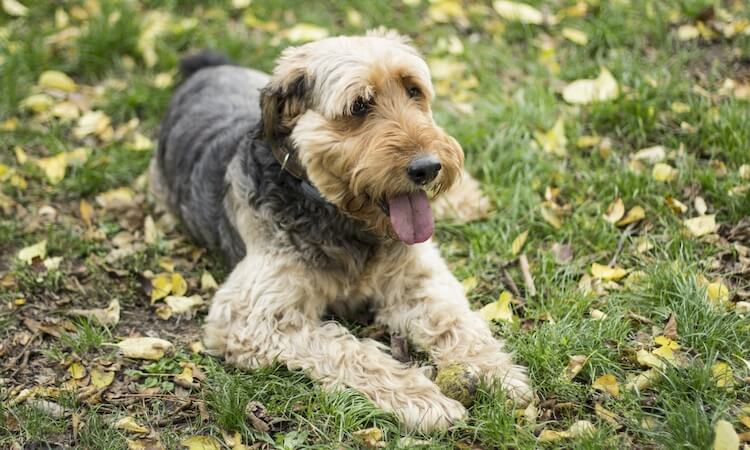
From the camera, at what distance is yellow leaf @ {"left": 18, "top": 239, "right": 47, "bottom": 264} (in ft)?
17.0

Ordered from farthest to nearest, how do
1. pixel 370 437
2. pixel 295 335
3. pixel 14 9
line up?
pixel 14 9 < pixel 295 335 < pixel 370 437

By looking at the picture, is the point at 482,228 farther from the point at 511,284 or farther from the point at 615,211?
the point at 615,211

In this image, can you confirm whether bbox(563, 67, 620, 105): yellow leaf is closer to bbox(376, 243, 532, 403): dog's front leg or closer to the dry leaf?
bbox(376, 243, 532, 403): dog's front leg

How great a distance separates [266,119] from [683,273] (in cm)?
253

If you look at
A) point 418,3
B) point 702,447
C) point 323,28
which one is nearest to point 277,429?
point 702,447

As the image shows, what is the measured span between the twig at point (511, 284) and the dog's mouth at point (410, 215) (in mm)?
1009

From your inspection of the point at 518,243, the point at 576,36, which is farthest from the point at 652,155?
the point at 576,36

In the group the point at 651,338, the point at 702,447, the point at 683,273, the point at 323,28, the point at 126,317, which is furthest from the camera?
the point at 323,28

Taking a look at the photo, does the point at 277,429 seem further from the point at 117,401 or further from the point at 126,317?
the point at 126,317

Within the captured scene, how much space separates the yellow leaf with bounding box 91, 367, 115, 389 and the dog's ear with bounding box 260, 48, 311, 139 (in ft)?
5.21

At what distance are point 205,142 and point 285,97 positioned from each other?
1290 millimetres

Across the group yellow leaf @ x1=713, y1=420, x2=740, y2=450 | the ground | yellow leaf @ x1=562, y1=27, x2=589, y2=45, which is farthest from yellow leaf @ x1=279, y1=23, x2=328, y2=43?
yellow leaf @ x1=713, y1=420, x2=740, y2=450

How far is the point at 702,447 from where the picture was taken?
126 inches

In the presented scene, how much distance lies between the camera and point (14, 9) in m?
7.81
